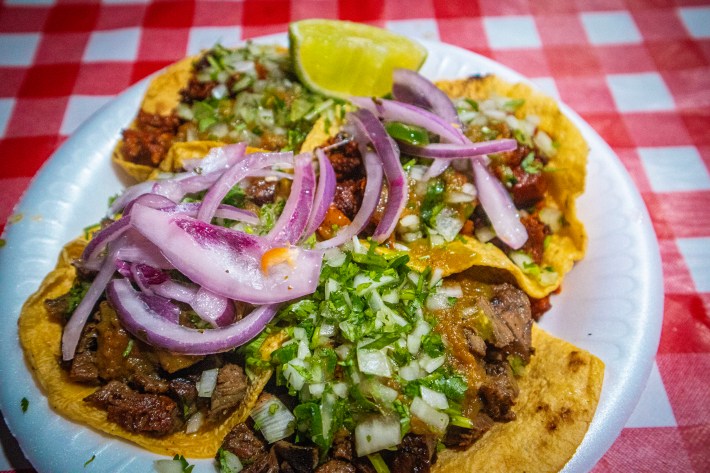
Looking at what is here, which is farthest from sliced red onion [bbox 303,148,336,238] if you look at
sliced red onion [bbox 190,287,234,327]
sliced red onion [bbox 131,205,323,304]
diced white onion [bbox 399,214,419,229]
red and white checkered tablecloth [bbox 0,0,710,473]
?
red and white checkered tablecloth [bbox 0,0,710,473]

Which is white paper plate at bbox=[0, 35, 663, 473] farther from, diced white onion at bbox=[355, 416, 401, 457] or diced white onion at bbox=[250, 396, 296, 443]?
diced white onion at bbox=[355, 416, 401, 457]

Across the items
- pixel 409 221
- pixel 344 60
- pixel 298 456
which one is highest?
pixel 344 60

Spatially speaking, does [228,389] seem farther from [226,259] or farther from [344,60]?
[344,60]

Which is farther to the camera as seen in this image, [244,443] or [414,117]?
[414,117]

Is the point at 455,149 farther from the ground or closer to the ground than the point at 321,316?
farther from the ground

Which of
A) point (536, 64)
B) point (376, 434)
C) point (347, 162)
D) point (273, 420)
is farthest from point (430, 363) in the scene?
point (536, 64)

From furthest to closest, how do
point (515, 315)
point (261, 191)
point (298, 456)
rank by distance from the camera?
point (261, 191), point (515, 315), point (298, 456)

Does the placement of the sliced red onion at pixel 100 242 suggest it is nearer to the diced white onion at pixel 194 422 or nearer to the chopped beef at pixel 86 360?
the chopped beef at pixel 86 360

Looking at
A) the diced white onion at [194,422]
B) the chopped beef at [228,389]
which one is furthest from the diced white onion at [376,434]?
the diced white onion at [194,422]
